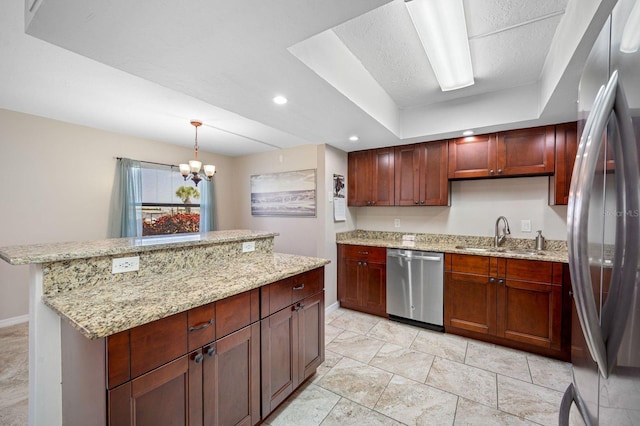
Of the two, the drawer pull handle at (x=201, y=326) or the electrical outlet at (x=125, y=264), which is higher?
the electrical outlet at (x=125, y=264)

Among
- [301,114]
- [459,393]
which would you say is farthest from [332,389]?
[301,114]

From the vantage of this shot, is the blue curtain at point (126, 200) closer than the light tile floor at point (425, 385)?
No

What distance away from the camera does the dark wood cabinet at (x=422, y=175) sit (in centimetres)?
317

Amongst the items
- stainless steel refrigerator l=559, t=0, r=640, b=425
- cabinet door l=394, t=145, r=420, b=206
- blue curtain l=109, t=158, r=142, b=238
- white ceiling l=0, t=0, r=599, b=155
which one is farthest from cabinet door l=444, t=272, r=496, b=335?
blue curtain l=109, t=158, r=142, b=238

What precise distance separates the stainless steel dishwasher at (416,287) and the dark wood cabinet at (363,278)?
10 cm

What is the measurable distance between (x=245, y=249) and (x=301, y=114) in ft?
4.25

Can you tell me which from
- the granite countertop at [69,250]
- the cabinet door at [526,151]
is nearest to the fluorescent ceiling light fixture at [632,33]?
the granite countertop at [69,250]

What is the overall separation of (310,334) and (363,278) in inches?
61.9

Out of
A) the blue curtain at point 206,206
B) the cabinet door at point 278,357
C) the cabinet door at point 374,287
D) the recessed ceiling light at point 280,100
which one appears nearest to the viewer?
the cabinet door at point 278,357

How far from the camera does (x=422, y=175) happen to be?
10.8 feet

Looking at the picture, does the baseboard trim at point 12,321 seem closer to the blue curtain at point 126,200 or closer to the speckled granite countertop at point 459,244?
the blue curtain at point 126,200

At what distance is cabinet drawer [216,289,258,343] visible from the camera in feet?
4.43

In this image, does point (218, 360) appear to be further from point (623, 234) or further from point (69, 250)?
point (623, 234)

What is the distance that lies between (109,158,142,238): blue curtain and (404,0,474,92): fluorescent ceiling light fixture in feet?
12.8
